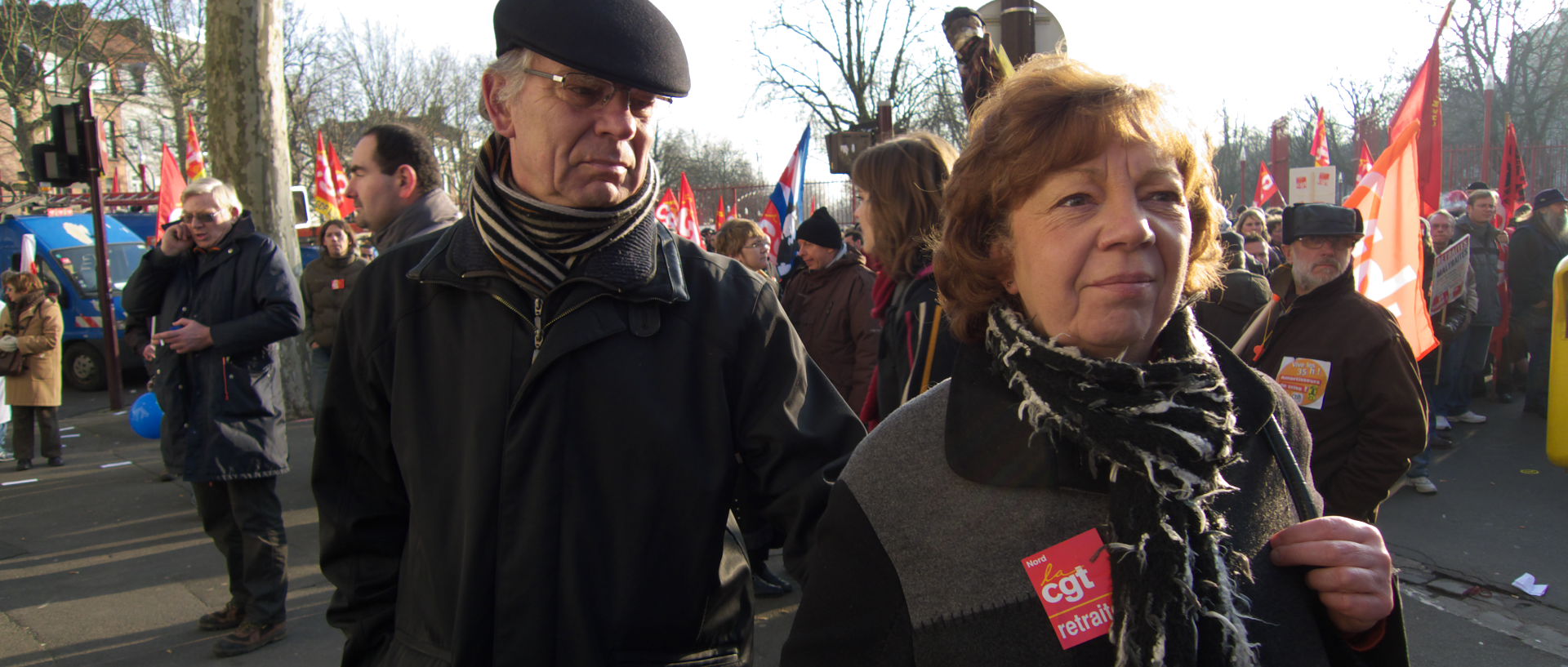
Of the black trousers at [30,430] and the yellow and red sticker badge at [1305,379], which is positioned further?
the black trousers at [30,430]

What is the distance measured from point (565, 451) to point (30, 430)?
31.1ft

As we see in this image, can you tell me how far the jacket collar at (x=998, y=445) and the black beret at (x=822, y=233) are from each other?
14.1 feet

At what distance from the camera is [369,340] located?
1.89 meters

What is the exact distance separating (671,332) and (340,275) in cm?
624

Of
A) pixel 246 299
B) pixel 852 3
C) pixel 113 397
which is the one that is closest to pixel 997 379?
pixel 246 299

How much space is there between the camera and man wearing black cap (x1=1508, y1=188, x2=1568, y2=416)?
356 inches

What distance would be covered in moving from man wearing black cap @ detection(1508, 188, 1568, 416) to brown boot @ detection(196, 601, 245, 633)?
10.5 meters

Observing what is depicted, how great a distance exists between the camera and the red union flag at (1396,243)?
5.23 metres

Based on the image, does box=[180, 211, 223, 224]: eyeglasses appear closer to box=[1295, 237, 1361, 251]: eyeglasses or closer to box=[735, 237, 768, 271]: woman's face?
box=[735, 237, 768, 271]: woman's face

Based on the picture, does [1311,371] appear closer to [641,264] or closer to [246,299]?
[641,264]

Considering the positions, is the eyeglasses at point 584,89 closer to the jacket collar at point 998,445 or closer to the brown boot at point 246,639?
the jacket collar at point 998,445

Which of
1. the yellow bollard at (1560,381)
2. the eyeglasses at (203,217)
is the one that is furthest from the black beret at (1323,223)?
the eyeglasses at (203,217)

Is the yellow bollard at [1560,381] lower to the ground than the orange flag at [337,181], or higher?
lower

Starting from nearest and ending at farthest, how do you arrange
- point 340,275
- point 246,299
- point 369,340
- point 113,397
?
point 369,340 → point 246,299 → point 340,275 → point 113,397
